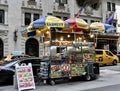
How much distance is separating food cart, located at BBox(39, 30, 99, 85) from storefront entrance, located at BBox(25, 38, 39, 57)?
47.9 ft

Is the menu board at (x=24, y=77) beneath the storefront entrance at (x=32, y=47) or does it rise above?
beneath

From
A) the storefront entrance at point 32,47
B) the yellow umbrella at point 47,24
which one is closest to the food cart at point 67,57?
the yellow umbrella at point 47,24

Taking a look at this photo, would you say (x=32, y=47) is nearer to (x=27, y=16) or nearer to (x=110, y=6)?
(x=27, y=16)

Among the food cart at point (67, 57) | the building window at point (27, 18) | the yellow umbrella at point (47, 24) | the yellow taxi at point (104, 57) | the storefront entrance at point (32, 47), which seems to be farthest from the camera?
the storefront entrance at point (32, 47)

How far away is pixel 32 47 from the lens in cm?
3031

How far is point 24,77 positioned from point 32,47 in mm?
18327

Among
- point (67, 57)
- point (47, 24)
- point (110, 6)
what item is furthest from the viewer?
point (110, 6)

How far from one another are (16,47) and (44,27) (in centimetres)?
1515

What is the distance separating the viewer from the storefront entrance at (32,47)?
1175 inches

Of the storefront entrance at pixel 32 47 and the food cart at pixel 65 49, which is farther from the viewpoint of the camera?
the storefront entrance at pixel 32 47

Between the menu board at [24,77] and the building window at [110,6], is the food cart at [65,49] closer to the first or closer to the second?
the menu board at [24,77]

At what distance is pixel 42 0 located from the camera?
31.0 meters

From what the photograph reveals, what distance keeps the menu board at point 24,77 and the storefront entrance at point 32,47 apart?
1760 centimetres

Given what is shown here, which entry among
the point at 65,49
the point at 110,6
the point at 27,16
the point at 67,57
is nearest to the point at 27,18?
the point at 27,16
